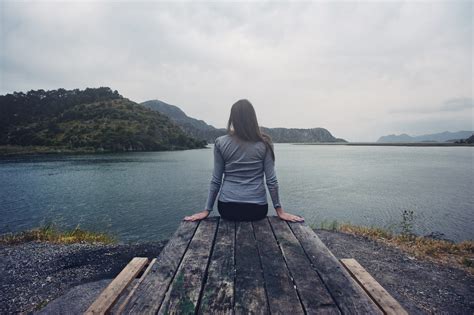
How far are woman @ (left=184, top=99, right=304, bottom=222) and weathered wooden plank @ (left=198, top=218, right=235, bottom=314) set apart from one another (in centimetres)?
65

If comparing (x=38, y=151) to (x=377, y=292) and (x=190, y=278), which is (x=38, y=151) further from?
(x=377, y=292)

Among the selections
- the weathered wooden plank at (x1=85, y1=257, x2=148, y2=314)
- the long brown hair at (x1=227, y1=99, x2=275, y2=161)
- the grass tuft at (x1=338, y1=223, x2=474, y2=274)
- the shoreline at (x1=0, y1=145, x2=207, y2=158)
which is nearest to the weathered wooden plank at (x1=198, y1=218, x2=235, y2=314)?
the long brown hair at (x1=227, y1=99, x2=275, y2=161)

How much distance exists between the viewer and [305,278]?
2.33m

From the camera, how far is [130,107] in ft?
420

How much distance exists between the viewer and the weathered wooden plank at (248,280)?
1.92m

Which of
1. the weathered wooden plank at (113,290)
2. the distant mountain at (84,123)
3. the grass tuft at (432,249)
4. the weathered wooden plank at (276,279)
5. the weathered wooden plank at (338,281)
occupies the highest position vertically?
the distant mountain at (84,123)

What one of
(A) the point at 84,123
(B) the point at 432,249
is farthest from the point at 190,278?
(A) the point at 84,123

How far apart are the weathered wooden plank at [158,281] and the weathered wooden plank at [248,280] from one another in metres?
0.60

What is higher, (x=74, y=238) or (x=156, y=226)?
(x=74, y=238)

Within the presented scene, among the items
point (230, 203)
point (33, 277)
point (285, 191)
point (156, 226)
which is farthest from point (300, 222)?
point (285, 191)

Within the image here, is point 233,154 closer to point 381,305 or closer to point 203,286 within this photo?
point 203,286

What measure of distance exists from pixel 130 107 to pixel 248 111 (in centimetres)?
13689

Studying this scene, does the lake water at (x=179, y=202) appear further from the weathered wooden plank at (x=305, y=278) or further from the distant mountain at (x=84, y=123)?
the distant mountain at (x=84, y=123)

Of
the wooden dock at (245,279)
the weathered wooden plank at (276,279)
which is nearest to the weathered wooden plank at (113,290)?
the wooden dock at (245,279)
